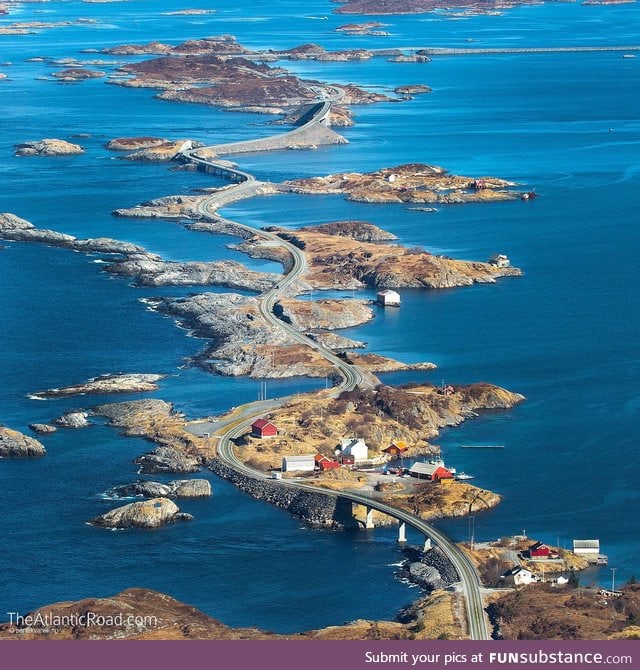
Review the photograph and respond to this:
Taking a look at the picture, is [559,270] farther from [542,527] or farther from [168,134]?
[168,134]

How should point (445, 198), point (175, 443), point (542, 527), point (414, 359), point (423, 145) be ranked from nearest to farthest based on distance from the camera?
1. point (542, 527)
2. point (175, 443)
3. point (414, 359)
4. point (445, 198)
5. point (423, 145)

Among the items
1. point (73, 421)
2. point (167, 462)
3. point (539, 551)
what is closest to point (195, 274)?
point (73, 421)

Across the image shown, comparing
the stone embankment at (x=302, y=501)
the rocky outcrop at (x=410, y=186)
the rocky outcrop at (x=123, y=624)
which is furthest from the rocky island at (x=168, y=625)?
the rocky outcrop at (x=410, y=186)

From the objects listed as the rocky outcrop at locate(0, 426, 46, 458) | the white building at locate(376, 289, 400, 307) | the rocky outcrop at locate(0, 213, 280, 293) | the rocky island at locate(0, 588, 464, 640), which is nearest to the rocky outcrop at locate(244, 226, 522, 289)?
the rocky outcrop at locate(0, 213, 280, 293)

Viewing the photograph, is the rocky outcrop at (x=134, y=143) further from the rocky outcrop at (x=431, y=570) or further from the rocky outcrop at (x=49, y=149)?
the rocky outcrop at (x=431, y=570)

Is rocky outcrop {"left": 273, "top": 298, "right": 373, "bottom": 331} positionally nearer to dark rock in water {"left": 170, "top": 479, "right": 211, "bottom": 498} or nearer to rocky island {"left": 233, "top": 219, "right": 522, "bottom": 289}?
rocky island {"left": 233, "top": 219, "right": 522, "bottom": 289}

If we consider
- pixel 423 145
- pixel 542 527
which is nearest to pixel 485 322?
pixel 542 527

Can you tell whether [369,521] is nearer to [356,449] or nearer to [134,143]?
[356,449]
